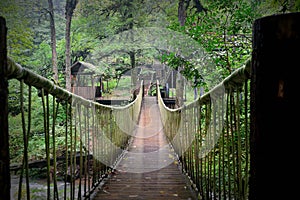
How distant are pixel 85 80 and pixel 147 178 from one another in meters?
13.0

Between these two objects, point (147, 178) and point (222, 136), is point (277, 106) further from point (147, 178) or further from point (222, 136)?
point (147, 178)

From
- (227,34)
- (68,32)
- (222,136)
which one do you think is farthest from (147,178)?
(68,32)

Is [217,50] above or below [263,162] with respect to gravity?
above

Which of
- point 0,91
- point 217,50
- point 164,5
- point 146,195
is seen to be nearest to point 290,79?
point 0,91

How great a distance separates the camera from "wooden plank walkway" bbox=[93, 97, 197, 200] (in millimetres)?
2322

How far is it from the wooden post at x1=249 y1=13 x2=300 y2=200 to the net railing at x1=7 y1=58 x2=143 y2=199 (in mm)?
643

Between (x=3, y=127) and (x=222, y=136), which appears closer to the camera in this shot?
(x=3, y=127)

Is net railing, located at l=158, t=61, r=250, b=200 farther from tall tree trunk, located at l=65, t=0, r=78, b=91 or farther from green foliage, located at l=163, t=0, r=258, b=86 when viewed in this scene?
tall tree trunk, located at l=65, t=0, r=78, b=91

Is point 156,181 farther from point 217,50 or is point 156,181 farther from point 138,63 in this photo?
point 138,63

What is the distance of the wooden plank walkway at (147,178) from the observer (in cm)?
232

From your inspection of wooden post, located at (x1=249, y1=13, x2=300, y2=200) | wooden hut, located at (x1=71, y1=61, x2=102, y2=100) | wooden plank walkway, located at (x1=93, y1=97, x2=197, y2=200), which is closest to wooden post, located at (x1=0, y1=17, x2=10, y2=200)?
wooden post, located at (x1=249, y1=13, x2=300, y2=200)

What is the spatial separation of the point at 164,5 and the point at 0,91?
33.9ft

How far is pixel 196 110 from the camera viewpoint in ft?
7.43

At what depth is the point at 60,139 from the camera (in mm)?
6195
